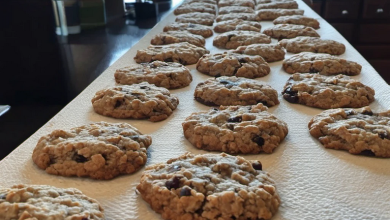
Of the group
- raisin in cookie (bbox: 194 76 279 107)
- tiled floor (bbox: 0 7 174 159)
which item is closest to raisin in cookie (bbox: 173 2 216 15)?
tiled floor (bbox: 0 7 174 159)

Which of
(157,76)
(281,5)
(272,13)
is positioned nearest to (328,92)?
(157,76)

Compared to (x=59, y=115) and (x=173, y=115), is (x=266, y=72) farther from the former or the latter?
(x=59, y=115)

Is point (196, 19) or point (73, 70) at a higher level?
point (196, 19)

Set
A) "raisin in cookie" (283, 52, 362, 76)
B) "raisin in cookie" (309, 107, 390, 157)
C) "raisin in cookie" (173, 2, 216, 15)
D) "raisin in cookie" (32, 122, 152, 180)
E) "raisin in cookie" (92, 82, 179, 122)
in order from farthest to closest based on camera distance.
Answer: "raisin in cookie" (173, 2, 216, 15), "raisin in cookie" (283, 52, 362, 76), "raisin in cookie" (92, 82, 179, 122), "raisin in cookie" (309, 107, 390, 157), "raisin in cookie" (32, 122, 152, 180)

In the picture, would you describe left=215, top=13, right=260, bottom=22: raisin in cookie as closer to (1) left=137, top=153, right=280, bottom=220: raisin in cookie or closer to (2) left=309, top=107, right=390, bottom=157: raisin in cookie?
(2) left=309, top=107, right=390, bottom=157: raisin in cookie

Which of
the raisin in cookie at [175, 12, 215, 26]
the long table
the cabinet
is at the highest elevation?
the raisin in cookie at [175, 12, 215, 26]

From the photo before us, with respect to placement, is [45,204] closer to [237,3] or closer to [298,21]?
A: [298,21]
